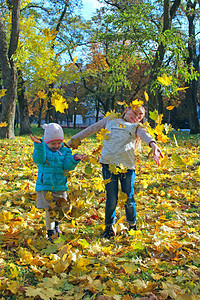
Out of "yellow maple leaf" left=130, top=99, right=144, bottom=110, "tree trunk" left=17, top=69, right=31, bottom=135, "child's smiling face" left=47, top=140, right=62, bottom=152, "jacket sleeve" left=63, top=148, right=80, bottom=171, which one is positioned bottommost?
"jacket sleeve" left=63, top=148, right=80, bottom=171

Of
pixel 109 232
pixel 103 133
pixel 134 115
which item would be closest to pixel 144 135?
pixel 134 115

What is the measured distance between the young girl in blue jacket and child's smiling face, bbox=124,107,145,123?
2.43 feet

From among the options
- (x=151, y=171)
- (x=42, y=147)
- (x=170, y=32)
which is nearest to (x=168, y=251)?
(x=42, y=147)

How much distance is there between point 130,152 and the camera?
301 cm

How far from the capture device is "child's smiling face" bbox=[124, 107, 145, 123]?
306 centimetres

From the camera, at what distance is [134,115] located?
3.09 m

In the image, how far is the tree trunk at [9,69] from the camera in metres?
10.8

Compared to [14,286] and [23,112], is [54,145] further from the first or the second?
[23,112]

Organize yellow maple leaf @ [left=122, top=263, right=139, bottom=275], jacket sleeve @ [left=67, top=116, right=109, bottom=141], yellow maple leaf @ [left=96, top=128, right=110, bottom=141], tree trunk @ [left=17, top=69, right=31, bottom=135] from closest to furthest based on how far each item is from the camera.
→ 1. yellow maple leaf @ [left=122, top=263, right=139, bottom=275]
2. yellow maple leaf @ [left=96, top=128, right=110, bottom=141]
3. jacket sleeve @ [left=67, top=116, right=109, bottom=141]
4. tree trunk @ [left=17, top=69, right=31, bottom=135]

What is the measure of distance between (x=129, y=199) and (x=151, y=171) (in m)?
3.36

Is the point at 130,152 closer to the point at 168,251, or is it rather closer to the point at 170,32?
the point at 168,251

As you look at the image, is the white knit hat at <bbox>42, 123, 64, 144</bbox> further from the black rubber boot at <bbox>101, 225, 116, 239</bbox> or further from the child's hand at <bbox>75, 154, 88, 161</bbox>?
the black rubber boot at <bbox>101, 225, 116, 239</bbox>

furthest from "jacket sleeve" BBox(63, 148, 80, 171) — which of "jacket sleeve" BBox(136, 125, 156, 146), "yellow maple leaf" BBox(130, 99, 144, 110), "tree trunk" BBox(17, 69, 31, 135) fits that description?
"tree trunk" BBox(17, 69, 31, 135)

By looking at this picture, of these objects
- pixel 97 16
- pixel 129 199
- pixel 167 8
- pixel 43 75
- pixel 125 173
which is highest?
pixel 97 16
